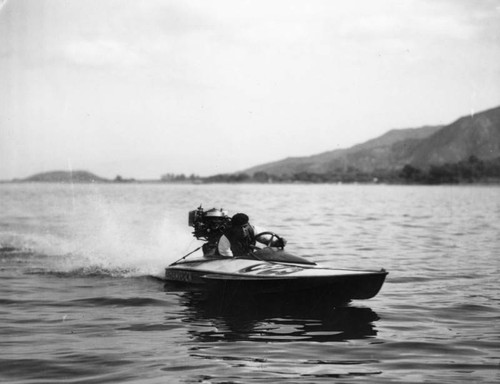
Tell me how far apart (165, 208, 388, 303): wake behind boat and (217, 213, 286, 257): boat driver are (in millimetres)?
185

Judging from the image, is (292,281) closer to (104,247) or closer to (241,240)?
(241,240)

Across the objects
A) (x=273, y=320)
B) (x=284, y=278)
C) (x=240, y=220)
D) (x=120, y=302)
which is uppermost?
(x=240, y=220)

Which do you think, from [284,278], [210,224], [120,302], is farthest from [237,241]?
[120,302]

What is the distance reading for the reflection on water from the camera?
32.6ft

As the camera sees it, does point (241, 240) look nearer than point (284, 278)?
No

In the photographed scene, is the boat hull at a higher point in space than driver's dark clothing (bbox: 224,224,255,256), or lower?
lower

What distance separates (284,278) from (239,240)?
1.98 m

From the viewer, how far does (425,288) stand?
14.2 meters

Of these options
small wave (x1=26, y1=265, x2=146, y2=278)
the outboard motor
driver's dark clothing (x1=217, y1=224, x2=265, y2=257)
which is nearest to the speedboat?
driver's dark clothing (x1=217, y1=224, x2=265, y2=257)

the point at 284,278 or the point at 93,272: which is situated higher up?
the point at 284,278

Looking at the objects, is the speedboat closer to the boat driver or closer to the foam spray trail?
the boat driver

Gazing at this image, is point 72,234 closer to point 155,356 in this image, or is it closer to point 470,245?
point 470,245

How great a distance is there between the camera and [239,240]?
13305 millimetres

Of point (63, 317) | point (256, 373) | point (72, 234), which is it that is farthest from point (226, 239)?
point (72, 234)
